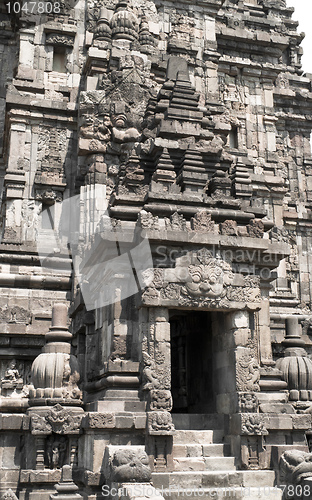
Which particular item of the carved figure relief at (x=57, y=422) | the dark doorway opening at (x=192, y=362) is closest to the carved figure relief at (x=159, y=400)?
the carved figure relief at (x=57, y=422)

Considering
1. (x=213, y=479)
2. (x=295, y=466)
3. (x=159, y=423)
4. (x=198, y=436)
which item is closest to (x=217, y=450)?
(x=198, y=436)

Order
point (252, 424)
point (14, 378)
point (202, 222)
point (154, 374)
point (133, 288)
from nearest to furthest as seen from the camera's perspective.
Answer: point (154, 374)
point (252, 424)
point (133, 288)
point (202, 222)
point (14, 378)

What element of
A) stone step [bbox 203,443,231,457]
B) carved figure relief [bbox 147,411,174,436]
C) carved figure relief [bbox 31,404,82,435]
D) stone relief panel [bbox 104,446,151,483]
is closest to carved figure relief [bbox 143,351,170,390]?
carved figure relief [bbox 147,411,174,436]

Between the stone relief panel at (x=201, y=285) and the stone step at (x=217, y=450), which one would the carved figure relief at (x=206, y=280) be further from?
the stone step at (x=217, y=450)

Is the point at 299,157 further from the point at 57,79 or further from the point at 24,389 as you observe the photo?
the point at 24,389

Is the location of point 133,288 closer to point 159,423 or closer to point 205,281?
point 205,281

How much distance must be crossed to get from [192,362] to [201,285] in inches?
134

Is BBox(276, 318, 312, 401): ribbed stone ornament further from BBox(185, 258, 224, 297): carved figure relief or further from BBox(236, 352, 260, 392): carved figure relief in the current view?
BBox(185, 258, 224, 297): carved figure relief

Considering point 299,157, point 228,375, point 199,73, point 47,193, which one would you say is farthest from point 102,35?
point 228,375

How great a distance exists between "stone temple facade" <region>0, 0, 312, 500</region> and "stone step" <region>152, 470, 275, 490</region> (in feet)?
0.09

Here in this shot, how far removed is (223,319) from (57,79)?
44.6 ft

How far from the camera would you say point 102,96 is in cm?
2072

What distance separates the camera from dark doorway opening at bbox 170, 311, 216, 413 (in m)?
13.7

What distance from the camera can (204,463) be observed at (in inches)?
437
